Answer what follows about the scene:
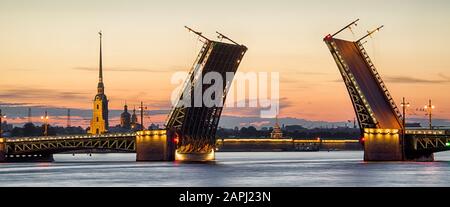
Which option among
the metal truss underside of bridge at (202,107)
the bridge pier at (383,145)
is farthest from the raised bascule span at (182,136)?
the bridge pier at (383,145)

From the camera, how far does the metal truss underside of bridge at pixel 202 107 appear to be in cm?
8669

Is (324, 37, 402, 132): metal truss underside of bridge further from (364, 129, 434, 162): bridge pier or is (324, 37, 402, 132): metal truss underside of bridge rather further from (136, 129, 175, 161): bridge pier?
(136, 129, 175, 161): bridge pier

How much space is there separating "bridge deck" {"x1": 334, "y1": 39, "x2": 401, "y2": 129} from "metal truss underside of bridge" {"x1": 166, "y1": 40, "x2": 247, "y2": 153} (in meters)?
9.79

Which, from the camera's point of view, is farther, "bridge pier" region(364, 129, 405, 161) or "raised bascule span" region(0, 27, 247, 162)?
"bridge pier" region(364, 129, 405, 161)

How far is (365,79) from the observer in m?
85.8

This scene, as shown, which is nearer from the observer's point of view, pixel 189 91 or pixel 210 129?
pixel 189 91

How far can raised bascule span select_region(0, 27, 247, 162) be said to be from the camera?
288 ft

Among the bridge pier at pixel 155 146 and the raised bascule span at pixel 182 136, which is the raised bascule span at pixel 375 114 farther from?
the bridge pier at pixel 155 146

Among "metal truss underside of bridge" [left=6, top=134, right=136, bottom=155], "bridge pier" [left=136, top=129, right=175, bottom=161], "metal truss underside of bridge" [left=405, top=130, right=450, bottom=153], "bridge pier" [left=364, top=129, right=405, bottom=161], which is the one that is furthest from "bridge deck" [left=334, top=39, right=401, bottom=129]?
"metal truss underside of bridge" [left=6, top=134, right=136, bottom=155]
